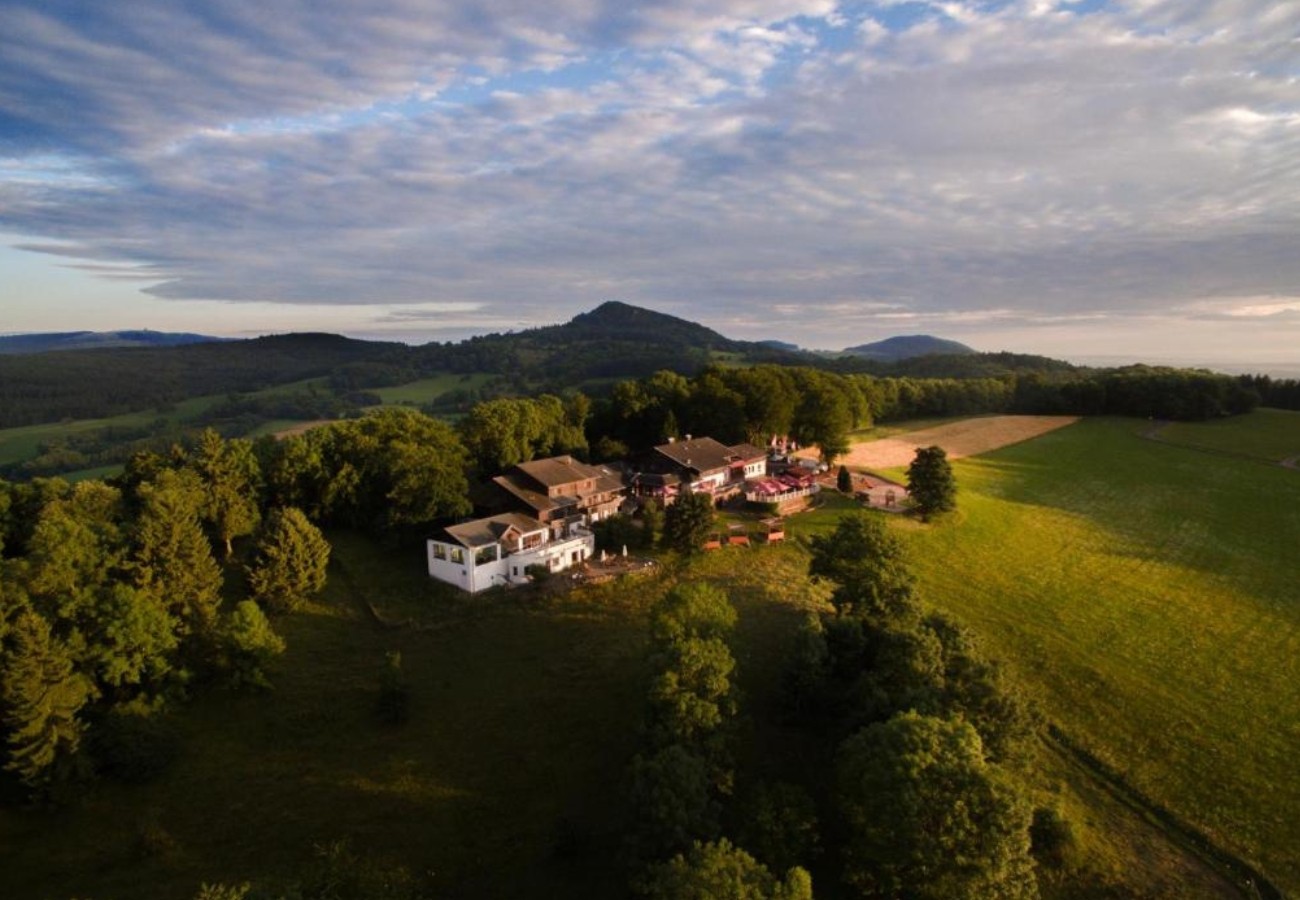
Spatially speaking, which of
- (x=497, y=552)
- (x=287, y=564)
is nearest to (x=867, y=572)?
(x=497, y=552)

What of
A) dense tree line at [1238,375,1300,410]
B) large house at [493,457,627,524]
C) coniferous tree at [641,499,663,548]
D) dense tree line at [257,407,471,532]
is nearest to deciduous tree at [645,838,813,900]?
coniferous tree at [641,499,663,548]

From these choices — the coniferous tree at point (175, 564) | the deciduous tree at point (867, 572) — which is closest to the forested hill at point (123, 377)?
the coniferous tree at point (175, 564)

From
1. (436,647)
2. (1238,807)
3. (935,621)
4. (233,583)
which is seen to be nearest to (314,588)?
(233,583)

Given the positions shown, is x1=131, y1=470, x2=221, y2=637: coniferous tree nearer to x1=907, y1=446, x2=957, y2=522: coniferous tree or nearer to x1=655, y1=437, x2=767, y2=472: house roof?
x1=655, y1=437, x2=767, y2=472: house roof

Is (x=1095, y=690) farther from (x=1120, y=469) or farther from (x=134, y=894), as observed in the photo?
(x=1120, y=469)

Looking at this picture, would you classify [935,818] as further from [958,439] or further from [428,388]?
[428,388]

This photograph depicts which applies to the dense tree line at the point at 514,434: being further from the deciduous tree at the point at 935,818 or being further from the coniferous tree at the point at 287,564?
the deciduous tree at the point at 935,818
